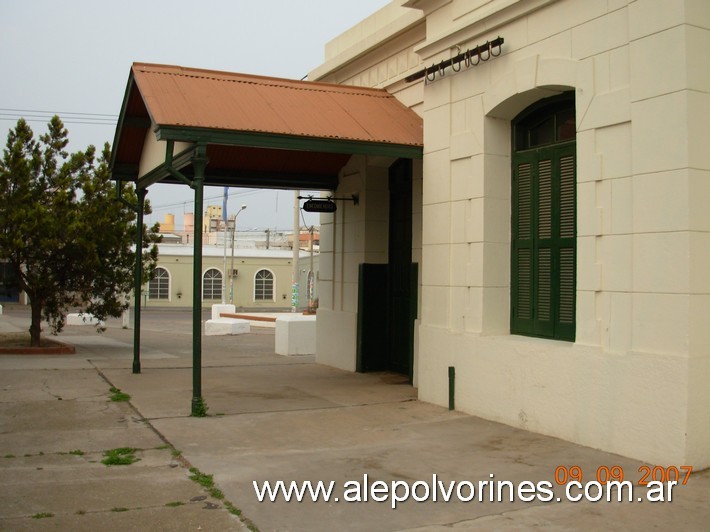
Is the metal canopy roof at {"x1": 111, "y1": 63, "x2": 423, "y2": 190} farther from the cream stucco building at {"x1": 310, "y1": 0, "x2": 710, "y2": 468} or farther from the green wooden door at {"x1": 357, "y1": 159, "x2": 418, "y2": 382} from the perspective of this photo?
the green wooden door at {"x1": 357, "y1": 159, "x2": 418, "y2": 382}

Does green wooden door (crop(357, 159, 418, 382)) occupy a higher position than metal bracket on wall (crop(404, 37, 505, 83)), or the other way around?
metal bracket on wall (crop(404, 37, 505, 83))

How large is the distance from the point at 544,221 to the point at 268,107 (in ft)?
12.9

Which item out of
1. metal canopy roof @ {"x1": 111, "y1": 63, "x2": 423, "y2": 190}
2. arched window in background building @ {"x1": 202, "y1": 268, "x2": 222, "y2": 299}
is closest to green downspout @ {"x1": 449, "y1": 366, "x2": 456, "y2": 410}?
metal canopy roof @ {"x1": 111, "y1": 63, "x2": 423, "y2": 190}

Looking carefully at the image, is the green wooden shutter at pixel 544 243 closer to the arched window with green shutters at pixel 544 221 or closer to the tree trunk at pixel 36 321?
the arched window with green shutters at pixel 544 221

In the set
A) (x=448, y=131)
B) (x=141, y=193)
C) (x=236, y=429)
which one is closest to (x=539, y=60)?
(x=448, y=131)

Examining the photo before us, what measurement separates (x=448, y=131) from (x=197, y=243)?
3.56 metres

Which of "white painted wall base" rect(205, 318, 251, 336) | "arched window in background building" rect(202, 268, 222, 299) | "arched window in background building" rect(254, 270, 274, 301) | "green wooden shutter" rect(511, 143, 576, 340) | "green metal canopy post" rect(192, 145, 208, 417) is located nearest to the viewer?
"green wooden shutter" rect(511, 143, 576, 340)

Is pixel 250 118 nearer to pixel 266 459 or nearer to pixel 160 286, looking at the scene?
pixel 266 459

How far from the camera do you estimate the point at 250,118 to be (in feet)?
31.1

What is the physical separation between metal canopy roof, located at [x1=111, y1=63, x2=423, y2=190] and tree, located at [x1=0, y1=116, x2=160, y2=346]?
386cm

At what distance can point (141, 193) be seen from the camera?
13.0 m

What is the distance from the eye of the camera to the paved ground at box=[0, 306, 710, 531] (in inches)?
212

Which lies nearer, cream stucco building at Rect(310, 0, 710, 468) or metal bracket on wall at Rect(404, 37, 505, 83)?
cream stucco building at Rect(310, 0, 710, 468)

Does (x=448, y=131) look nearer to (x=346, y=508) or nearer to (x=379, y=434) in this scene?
(x=379, y=434)
